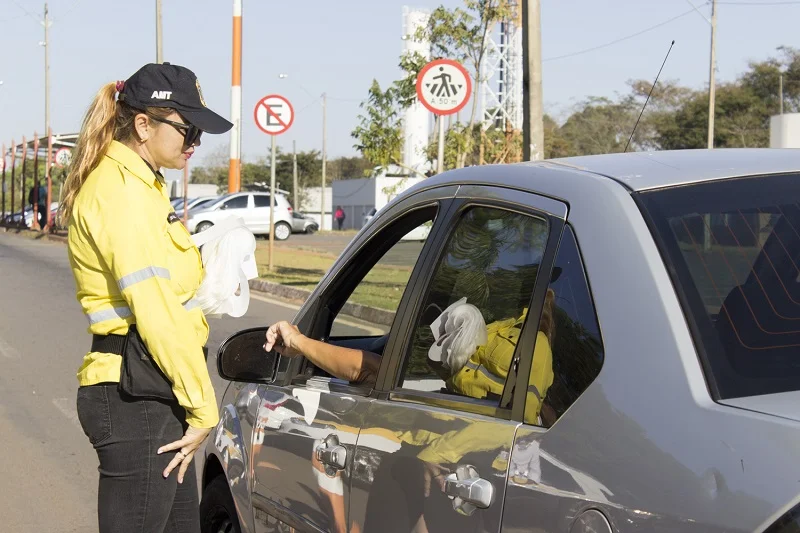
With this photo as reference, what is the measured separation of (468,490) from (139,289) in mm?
1042

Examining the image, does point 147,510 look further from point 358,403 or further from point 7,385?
point 7,385

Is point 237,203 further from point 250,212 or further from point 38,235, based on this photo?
point 38,235

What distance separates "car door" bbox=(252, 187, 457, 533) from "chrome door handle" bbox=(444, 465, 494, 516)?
1.82 ft

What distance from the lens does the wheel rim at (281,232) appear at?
A: 39.3 m

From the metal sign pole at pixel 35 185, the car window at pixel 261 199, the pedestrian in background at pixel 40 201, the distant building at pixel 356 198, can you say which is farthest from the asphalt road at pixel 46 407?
the distant building at pixel 356 198

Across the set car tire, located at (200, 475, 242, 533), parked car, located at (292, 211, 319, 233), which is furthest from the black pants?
parked car, located at (292, 211, 319, 233)

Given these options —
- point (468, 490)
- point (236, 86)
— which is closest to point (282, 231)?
point (236, 86)

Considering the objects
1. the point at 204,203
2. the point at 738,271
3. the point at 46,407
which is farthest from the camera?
the point at 204,203

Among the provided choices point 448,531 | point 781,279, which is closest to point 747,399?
point 781,279

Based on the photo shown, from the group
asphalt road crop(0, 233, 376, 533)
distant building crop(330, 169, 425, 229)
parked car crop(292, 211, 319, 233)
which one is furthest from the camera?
distant building crop(330, 169, 425, 229)

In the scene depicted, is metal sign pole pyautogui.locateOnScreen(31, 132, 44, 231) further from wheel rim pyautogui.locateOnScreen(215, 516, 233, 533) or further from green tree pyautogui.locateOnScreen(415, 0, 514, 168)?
wheel rim pyautogui.locateOnScreen(215, 516, 233, 533)

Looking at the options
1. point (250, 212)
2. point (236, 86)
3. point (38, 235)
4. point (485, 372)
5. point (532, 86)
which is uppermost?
point (236, 86)

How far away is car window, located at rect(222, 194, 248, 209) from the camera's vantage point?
3784cm

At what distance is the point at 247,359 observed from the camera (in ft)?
Result: 11.8
